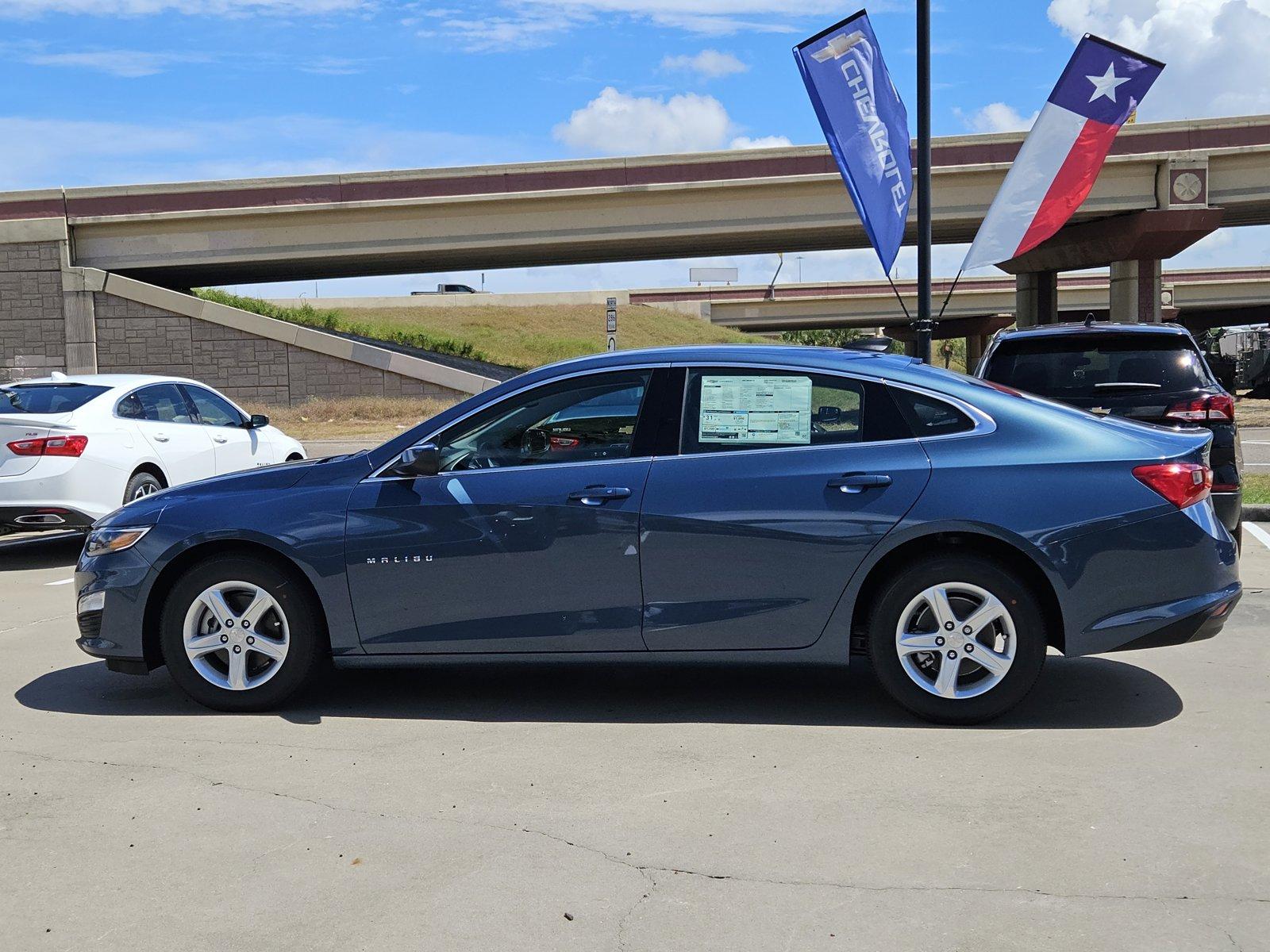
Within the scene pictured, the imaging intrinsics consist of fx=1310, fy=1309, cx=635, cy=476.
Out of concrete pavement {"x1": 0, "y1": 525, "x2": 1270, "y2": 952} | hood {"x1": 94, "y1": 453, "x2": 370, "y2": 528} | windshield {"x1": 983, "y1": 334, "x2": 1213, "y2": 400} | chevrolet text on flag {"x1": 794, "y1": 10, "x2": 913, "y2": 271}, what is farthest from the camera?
chevrolet text on flag {"x1": 794, "y1": 10, "x2": 913, "y2": 271}

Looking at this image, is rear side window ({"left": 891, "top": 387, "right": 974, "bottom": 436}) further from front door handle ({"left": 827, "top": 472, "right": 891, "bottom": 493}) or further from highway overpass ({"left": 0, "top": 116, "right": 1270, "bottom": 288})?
highway overpass ({"left": 0, "top": 116, "right": 1270, "bottom": 288})

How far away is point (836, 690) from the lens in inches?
232

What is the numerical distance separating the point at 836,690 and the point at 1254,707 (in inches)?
68.7

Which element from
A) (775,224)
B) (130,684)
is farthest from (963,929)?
(775,224)

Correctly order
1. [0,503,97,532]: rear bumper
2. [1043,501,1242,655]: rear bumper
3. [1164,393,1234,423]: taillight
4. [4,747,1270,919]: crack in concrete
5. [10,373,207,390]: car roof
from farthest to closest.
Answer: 1. [10,373,207,390]: car roof
2. [0,503,97,532]: rear bumper
3. [1164,393,1234,423]: taillight
4. [1043,501,1242,655]: rear bumper
5. [4,747,1270,919]: crack in concrete

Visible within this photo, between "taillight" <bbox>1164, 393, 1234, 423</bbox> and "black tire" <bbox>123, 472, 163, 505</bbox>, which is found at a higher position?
"taillight" <bbox>1164, 393, 1234, 423</bbox>

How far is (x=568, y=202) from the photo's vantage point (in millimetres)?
36344

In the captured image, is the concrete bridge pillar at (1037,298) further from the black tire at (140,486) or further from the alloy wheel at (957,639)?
the alloy wheel at (957,639)

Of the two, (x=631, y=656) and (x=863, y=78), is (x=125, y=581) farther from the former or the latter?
(x=863, y=78)

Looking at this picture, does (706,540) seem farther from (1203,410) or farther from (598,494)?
(1203,410)

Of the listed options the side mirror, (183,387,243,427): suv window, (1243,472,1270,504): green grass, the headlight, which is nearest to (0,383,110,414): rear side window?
(183,387,243,427): suv window

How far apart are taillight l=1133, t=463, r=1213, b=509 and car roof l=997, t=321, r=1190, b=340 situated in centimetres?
321

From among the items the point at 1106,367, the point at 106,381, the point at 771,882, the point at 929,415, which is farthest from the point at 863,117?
the point at 771,882

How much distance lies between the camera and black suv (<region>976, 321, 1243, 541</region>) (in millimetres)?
8000
